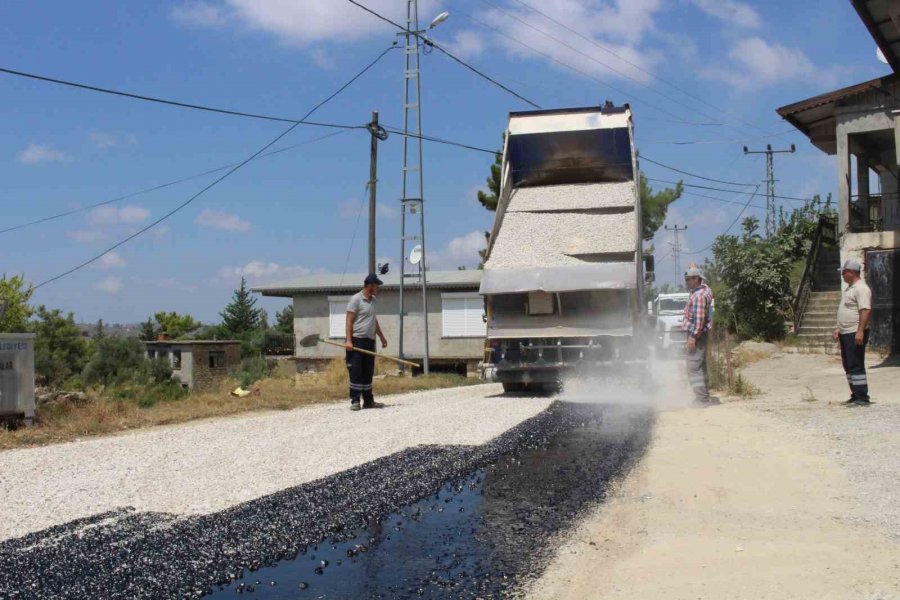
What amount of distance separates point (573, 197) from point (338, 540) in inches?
373

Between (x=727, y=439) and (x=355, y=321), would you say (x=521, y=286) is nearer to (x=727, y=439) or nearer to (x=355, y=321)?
(x=355, y=321)

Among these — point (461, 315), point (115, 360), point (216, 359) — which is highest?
point (461, 315)

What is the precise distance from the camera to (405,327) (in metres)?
33.8

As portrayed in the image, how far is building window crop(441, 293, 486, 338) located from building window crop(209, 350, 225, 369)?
9.12 meters

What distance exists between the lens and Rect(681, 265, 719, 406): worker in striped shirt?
1066 centimetres

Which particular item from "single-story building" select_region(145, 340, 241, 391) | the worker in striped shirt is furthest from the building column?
"single-story building" select_region(145, 340, 241, 391)

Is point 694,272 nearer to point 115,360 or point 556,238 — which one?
point 556,238

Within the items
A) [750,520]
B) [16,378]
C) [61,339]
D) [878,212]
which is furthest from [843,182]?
[61,339]

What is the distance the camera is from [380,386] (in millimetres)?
15156

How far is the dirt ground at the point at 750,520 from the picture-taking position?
3986 millimetres

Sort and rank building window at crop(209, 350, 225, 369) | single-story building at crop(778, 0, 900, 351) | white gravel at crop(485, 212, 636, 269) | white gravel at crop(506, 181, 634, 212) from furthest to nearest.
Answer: building window at crop(209, 350, 225, 369), single-story building at crop(778, 0, 900, 351), white gravel at crop(506, 181, 634, 212), white gravel at crop(485, 212, 636, 269)

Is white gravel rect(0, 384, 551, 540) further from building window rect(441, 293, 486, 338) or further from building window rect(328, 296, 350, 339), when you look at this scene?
building window rect(328, 296, 350, 339)

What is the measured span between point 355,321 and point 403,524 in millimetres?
6546

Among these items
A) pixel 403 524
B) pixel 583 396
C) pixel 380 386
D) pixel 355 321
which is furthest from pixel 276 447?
pixel 380 386
